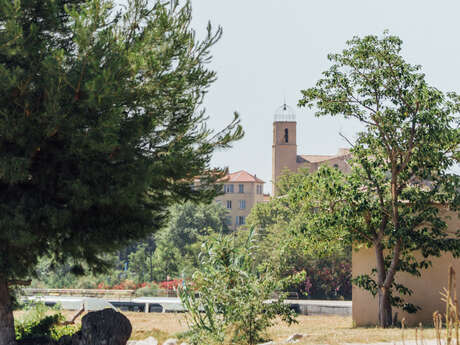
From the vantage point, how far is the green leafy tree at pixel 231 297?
9.62 metres

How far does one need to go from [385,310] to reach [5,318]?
30.3 ft

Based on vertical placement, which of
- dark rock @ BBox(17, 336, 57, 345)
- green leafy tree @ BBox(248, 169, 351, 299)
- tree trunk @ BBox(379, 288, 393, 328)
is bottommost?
dark rock @ BBox(17, 336, 57, 345)

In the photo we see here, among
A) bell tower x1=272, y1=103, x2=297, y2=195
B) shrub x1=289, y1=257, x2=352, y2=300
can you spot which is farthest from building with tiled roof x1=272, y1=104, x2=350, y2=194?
shrub x1=289, y1=257, x2=352, y2=300

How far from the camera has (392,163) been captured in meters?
14.2

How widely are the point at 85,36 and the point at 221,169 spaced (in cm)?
451

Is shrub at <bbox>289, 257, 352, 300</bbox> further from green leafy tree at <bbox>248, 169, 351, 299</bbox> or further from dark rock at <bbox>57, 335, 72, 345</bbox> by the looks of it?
dark rock at <bbox>57, 335, 72, 345</bbox>

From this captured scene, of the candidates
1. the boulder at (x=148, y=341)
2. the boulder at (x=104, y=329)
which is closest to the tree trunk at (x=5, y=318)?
the boulder at (x=104, y=329)

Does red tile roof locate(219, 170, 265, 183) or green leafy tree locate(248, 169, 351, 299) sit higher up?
red tile roof locate(219, 170, 265, 183)

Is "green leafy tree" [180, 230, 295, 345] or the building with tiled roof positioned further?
the building with tiled roof

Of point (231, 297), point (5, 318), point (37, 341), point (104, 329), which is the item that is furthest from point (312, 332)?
point (5, 318)

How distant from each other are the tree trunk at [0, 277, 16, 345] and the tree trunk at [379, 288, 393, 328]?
896 centimetres

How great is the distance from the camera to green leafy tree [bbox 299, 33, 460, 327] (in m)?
13.6

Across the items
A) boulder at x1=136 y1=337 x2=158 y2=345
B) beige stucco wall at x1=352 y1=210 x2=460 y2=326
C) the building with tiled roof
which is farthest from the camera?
the building with tiled roof

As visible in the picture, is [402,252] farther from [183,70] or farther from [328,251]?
[183,70]
